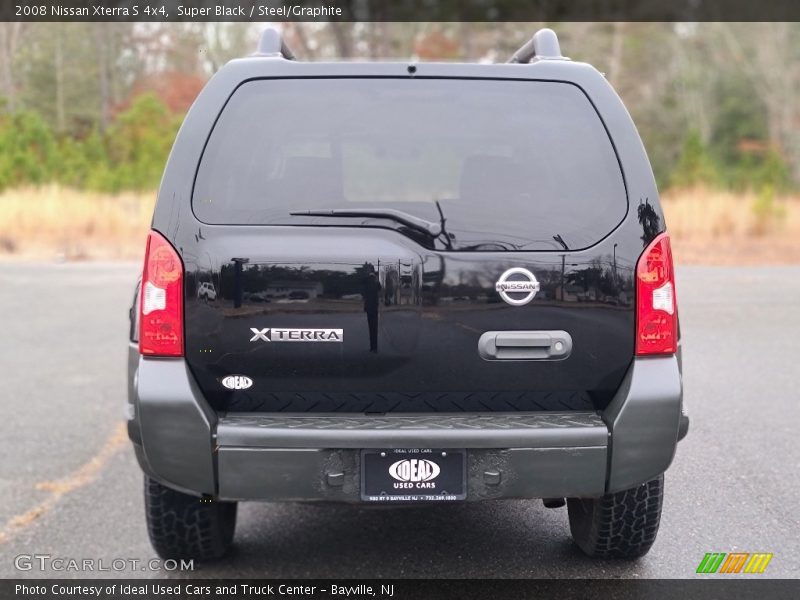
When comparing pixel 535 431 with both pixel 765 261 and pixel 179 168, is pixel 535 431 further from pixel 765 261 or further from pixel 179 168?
pixel 765 261

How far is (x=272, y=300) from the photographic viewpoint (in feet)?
9.00

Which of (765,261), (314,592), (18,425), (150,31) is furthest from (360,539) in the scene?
(150,31)

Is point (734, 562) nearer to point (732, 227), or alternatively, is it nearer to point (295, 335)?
point (295, 335)

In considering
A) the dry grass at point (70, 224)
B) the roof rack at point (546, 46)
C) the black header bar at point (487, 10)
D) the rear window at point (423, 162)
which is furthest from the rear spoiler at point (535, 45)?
the black header bar at point (487, 10)

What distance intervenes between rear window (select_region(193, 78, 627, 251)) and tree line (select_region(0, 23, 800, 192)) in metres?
5.10

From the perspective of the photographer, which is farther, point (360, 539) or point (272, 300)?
point (360, 539)

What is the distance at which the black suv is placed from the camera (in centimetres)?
272

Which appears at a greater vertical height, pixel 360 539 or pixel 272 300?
pixel 272 300

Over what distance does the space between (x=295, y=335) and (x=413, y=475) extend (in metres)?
0.59

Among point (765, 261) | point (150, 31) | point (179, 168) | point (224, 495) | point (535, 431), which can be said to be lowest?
point (765, 261)

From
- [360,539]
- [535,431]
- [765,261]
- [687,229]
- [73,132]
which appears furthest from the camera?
[73,132]

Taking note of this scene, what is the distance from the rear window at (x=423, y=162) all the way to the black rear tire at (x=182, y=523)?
1.13 m

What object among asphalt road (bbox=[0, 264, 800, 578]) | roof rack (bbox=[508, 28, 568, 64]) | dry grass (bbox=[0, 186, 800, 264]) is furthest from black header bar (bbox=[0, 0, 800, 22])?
roof rack (bbox=[508, 28, 568, 64])

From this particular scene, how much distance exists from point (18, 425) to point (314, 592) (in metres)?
3.32
